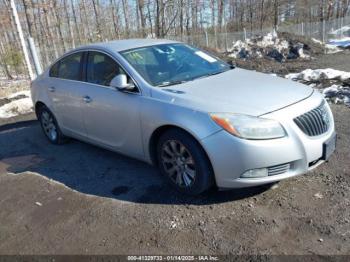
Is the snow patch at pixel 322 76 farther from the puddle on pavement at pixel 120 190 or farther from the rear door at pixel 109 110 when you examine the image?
the puddle on pavement at pixel 120 190

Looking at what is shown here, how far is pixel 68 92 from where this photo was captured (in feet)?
15.7

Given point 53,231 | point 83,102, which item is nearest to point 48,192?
point 53,231

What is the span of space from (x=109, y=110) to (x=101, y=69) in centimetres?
63

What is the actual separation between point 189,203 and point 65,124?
2623mm

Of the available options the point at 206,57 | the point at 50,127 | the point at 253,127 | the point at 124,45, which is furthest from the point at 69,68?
the point at 253,127

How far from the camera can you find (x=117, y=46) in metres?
4.36

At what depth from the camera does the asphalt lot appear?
284 cm

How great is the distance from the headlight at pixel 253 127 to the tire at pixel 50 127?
3.37m

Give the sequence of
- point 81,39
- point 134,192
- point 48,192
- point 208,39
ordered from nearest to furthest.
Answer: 1. point 134,192
2. point 48,192
3. point 208,39
4. point 81,39

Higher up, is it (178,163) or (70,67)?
(70,67)

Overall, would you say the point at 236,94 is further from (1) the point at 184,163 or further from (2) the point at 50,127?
(2) the point at 50,127

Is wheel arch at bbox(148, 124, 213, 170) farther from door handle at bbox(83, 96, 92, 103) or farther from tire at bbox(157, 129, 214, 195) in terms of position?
door handle at bbox(83, 96, 92, 103)

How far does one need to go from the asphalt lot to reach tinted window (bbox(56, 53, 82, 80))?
4.39ft

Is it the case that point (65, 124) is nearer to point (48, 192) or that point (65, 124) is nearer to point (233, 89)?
point (48, 192)
